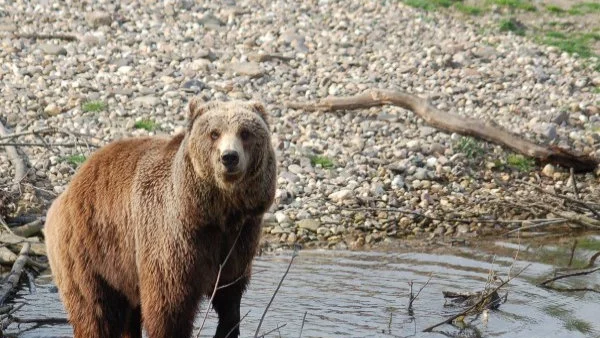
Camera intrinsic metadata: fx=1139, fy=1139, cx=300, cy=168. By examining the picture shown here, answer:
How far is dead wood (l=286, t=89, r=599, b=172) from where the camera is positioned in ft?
39.0

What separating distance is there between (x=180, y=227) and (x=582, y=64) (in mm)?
10413

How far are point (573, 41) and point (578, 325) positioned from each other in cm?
940

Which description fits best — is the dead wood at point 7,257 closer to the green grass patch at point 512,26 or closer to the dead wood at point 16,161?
the dead wood at point 16,161

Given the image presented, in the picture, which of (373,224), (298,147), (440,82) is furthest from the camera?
(440,82)

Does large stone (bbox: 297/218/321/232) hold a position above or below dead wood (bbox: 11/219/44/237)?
above

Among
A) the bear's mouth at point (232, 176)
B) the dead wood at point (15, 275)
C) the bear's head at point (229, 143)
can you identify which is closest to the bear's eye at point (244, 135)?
the bear's head at point (229, 143)

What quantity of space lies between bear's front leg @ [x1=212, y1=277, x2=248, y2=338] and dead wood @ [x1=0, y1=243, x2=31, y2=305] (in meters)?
2.11

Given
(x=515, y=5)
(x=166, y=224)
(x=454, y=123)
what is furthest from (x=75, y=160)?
(x=515, y=5)

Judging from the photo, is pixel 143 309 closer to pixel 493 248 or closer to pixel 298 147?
pixel 493 248

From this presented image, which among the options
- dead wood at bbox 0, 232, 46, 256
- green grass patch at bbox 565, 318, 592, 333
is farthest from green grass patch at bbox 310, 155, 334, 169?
green grass patch at bbox 565, 318, 592, 333

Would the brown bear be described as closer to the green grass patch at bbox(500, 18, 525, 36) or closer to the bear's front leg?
the bear's front leg

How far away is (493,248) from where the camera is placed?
10.4 m

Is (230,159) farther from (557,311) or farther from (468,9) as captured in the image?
(468,9)

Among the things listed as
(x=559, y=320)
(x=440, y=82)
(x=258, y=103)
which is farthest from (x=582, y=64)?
(x=258, y=103)
